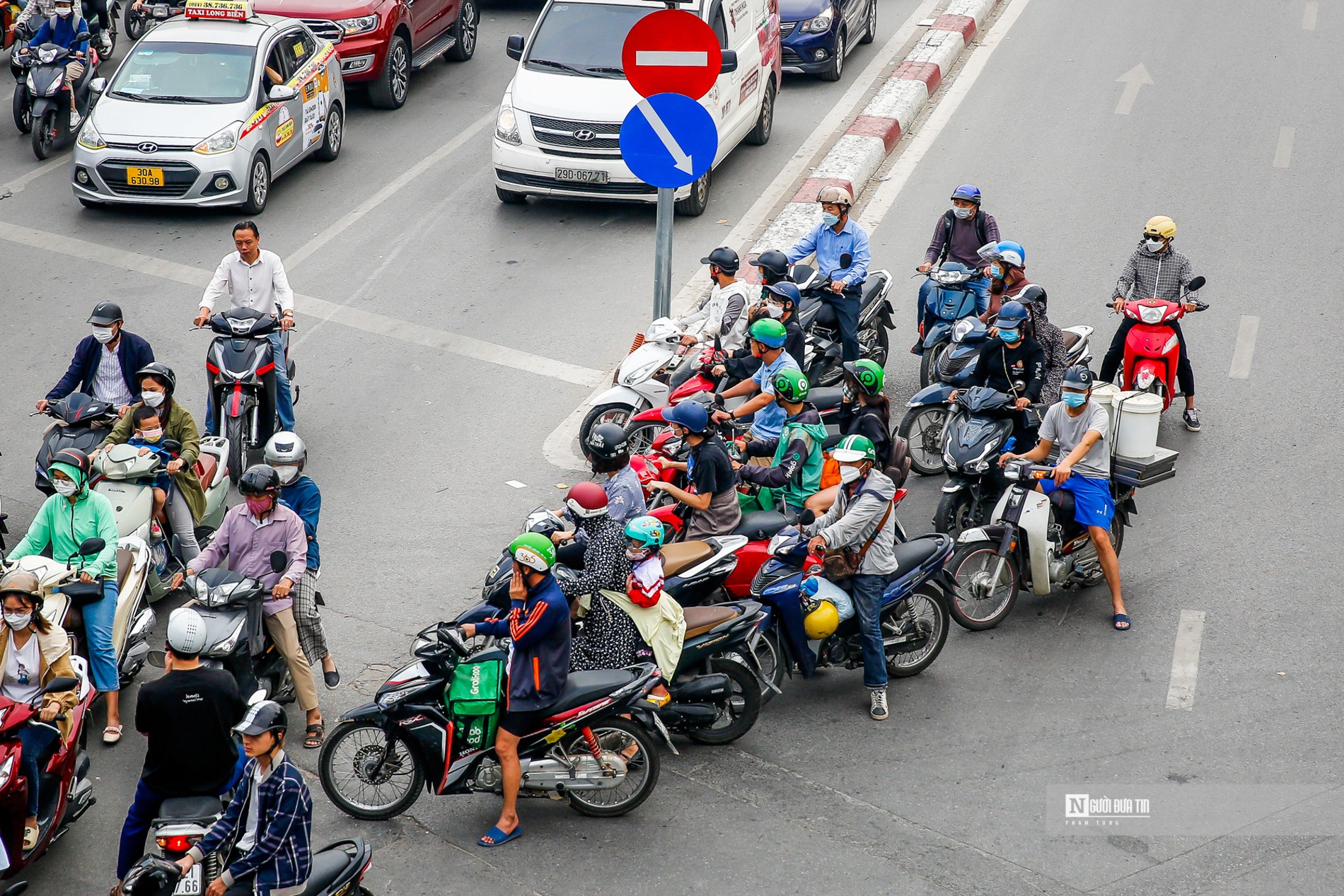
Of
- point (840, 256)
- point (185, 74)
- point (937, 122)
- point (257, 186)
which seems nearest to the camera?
point (840, 256)

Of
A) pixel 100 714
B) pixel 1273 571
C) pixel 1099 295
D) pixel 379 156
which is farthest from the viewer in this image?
pixel 379 156

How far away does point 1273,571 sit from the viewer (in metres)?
9.19

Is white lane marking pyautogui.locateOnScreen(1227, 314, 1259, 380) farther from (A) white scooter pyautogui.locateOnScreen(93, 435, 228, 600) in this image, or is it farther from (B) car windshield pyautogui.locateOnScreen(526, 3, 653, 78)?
(A) white scooter pyautogui.locateOnScreen(93, 435, 228, 600)

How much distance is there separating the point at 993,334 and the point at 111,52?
14.5 metres

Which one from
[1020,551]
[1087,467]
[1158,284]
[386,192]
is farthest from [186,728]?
[386,192]

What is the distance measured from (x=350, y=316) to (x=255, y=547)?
18.2 feet

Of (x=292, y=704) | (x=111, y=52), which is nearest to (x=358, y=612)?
(x=292, y=704)

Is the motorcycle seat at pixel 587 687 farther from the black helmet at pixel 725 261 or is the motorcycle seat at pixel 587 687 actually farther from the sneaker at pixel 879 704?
the black helmet at pixel 725 261

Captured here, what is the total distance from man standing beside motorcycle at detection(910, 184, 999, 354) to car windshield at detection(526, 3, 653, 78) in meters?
4.67

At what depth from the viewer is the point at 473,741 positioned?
6754 mm

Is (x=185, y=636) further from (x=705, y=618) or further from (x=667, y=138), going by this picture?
(x=667, y=138)

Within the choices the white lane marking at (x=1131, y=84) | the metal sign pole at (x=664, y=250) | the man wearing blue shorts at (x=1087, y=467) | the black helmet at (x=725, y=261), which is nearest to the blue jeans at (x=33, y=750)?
the metal sign pole at (x=664, y=250)

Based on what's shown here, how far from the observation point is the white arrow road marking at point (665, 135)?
8.85 meters

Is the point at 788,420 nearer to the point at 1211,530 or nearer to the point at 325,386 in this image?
the point at 1211,530
